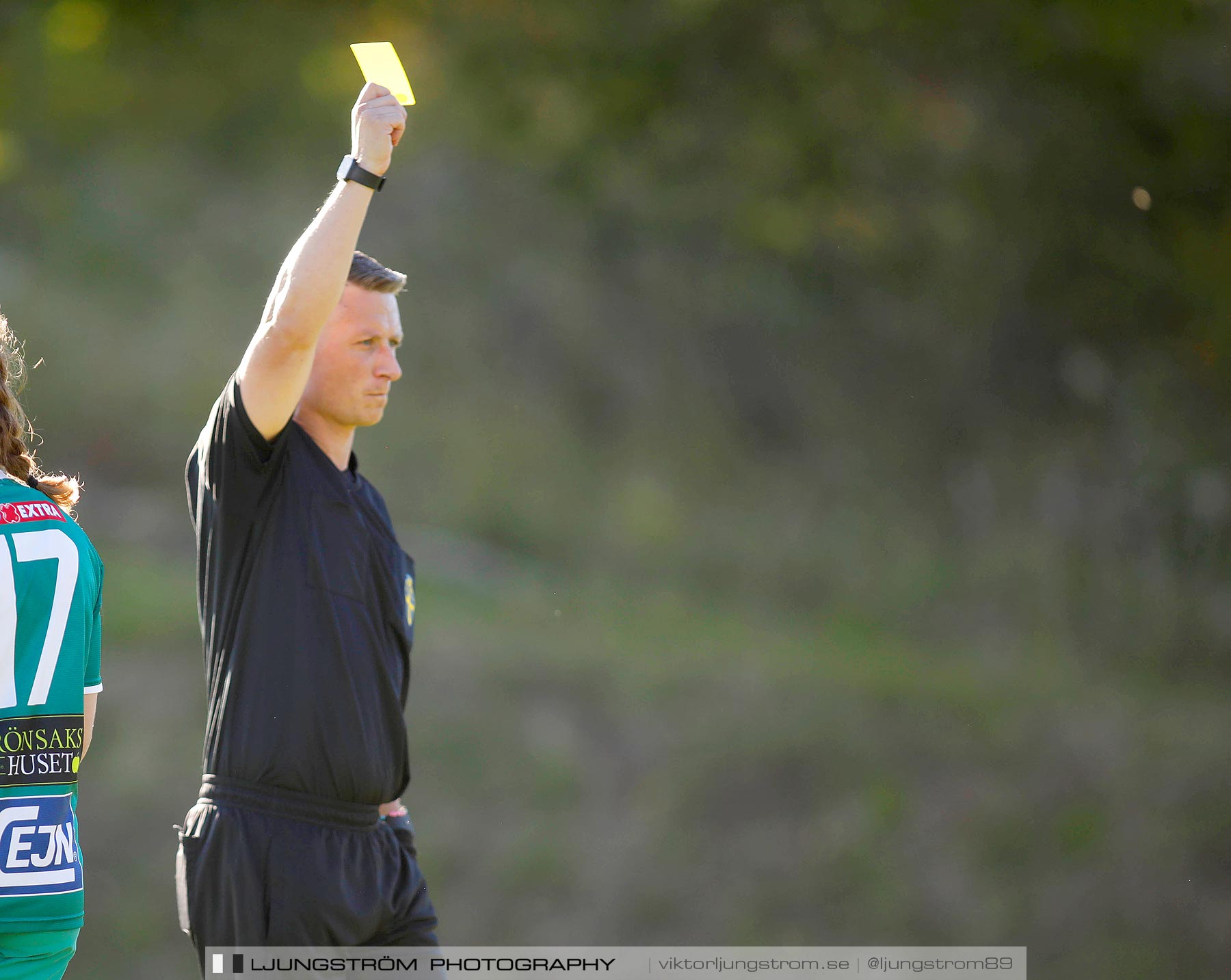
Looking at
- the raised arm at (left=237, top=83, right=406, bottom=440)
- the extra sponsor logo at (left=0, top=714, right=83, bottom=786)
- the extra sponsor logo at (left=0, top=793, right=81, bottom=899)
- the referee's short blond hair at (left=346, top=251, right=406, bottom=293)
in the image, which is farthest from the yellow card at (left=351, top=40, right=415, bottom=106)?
the extra sponsor logo at (left=0, top=793, right=81, bottom=899)

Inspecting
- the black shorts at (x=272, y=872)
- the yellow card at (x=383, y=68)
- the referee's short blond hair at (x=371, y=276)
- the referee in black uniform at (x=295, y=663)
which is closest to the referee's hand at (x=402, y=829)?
the referee in black uniform at (x=295, y=663)

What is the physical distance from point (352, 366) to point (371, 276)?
0.22 m

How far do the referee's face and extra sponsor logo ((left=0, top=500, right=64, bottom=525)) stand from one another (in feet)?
1.89

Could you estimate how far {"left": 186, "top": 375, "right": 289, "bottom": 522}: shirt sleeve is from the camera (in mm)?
1933

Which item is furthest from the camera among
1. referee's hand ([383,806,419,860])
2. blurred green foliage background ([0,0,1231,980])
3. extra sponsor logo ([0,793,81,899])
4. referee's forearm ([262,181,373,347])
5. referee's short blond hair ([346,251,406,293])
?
blurred green foliage background ([0,0,1231,980])

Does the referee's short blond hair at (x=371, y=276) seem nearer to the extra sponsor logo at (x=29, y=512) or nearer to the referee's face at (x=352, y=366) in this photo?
the referee's face at (x=352, y=366)

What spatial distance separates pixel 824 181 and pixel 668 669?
347cm

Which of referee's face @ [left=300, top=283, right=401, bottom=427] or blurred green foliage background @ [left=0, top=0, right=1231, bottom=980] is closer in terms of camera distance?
referee's face @ [left=300, top=283, right=401, bottom=427]

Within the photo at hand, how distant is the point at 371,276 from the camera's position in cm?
233

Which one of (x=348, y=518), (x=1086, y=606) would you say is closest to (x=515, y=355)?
(x=1086, y=606)

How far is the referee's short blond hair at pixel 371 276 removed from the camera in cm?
231

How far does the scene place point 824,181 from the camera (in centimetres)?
833

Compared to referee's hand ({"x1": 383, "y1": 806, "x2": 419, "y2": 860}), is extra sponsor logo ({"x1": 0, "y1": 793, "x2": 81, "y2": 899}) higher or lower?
higher

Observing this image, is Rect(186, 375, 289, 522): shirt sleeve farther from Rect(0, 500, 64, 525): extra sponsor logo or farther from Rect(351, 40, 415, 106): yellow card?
Rect(351, 40, 415, 106): yellow card
